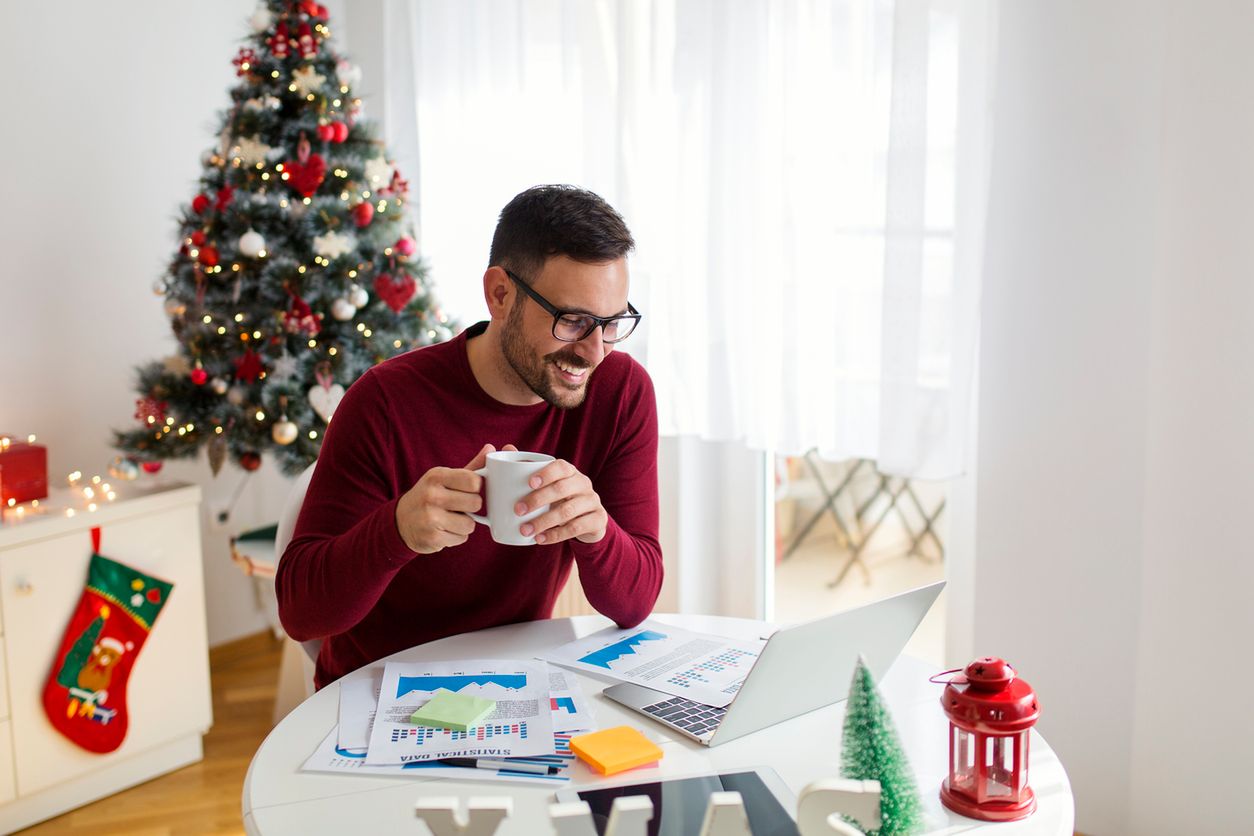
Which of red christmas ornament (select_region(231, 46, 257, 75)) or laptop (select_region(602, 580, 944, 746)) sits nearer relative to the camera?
laptop (select_region(602, 580, 944, 746))

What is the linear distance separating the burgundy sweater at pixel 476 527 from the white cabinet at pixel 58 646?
1.15 meters

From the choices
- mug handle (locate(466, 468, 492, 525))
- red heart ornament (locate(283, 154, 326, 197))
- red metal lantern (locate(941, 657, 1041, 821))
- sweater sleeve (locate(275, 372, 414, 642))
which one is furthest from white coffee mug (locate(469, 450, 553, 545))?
red heart ornament (locate(283, 154, 326, 197))

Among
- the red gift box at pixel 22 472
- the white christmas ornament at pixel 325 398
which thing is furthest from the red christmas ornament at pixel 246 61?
the red gift box at pixel 22 472

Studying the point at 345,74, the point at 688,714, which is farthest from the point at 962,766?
the point at 345,74

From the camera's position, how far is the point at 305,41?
107 inches

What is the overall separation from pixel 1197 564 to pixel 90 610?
2372 millimetres

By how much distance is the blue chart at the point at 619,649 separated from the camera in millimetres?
1400

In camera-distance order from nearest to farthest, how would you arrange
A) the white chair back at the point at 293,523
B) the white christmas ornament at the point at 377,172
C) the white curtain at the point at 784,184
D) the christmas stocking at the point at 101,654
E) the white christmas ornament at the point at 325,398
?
the white chair back at the point at 293,523, the white curtain at the point at 784,184, the christmas stocking at the point at 101,654, the white christmas ornament at the point at 325,398, the white christmas ornament at the point at 377,172

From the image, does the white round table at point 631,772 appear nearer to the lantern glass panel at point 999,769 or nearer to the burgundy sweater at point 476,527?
the lantern glass panel at point 999,769

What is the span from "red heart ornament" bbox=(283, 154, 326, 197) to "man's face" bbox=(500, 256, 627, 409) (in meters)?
1.32

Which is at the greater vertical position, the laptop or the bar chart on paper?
the laptop

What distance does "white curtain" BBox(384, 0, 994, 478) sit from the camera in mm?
2189

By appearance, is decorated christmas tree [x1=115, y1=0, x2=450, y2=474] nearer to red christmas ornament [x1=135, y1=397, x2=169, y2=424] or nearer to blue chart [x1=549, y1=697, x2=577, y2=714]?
red christmas ornament [x1=135, y1=397, x2=169, y2=424]

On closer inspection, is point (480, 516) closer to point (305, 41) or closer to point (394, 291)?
point (394, 291)
